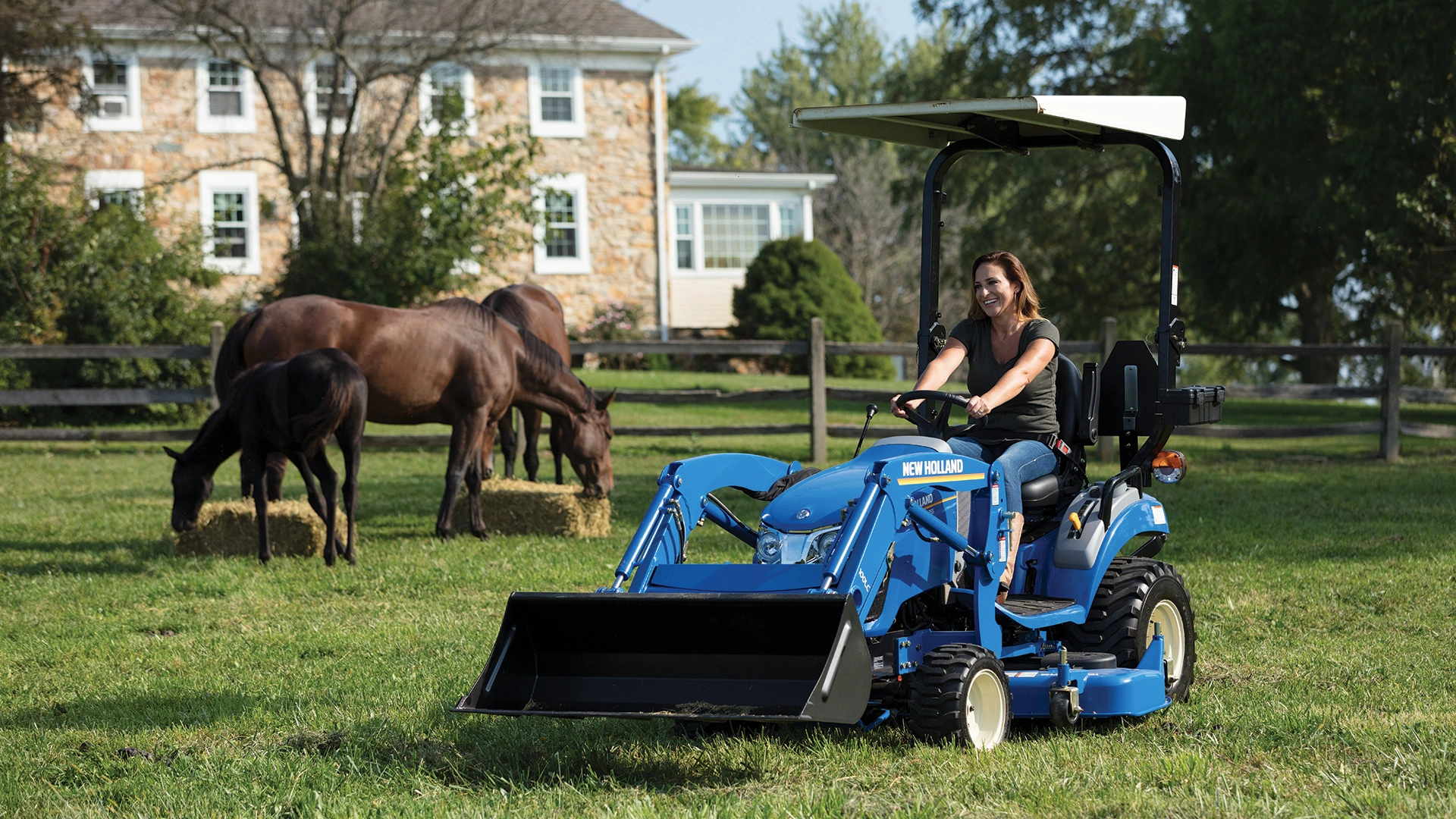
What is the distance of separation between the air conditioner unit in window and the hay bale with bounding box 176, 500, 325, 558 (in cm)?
1987

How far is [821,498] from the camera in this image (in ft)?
16.1

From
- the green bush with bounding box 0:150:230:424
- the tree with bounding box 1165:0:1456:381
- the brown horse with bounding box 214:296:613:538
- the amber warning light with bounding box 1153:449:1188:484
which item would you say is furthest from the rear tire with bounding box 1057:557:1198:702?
the green bush with bounding box 0:150:230:424

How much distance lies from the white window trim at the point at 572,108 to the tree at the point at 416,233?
405cm

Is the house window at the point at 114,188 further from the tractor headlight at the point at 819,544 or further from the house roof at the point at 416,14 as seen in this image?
the tractor headlight at the point at 819,544

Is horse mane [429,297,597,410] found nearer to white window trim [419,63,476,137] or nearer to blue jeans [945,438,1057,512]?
blue jeans [945,438,1057,512]

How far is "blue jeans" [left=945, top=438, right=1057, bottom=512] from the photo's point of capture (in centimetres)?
524

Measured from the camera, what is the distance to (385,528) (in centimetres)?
1151

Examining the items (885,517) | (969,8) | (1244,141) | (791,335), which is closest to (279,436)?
(885,517)

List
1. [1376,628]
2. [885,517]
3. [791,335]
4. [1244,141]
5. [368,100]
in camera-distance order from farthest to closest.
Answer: [791,335], [368,100], [1244,141], [1376,628], [885,517]

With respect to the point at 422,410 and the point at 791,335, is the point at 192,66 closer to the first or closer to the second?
the point at 791,335

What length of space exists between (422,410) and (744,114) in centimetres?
5052

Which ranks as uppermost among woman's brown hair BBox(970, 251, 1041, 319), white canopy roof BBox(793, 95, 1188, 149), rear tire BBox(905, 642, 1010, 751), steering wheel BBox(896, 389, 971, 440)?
white canopy roof BBox(793, 95, 1188, 149)

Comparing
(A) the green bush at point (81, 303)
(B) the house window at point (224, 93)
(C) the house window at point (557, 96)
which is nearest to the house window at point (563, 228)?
(C) the house window at point (557, 96)

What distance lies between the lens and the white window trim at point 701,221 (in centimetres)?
3269
